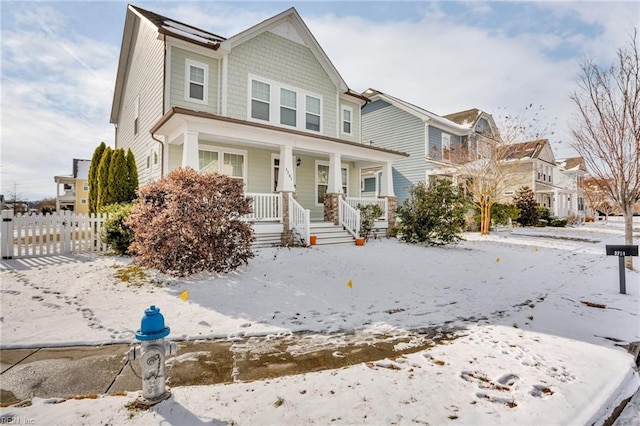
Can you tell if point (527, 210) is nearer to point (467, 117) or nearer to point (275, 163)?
point (467, 117)

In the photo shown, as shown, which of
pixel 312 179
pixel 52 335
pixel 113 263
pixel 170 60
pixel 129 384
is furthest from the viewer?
pixel 312 179

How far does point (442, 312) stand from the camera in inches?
190

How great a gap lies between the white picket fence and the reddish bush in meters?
3.72

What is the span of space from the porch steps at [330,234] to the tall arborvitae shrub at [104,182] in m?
7.61

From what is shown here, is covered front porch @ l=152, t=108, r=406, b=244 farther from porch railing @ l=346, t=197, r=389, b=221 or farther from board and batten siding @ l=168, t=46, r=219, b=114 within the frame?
board and batten siding @ l=168, t=46, r=219, b=114

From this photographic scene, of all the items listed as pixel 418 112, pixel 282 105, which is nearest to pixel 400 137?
Answer: pixel 418 112

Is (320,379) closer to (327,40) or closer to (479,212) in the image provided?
(327,40)

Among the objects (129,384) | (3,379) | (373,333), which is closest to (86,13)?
(3,379)

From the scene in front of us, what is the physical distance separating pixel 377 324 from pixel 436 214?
800cm

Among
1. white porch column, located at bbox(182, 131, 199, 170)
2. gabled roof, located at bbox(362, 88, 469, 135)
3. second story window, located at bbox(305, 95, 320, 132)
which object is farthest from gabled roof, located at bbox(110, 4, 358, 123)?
gabled roof, located at bbox(362, 88, 469, 135)

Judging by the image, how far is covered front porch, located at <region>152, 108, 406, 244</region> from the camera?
910cm

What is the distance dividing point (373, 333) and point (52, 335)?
153 inches

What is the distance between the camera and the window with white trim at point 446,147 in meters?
20.9

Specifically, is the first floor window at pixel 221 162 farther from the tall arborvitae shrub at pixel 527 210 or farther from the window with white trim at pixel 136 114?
the tall arborvitae shrub at pixel 527 210
